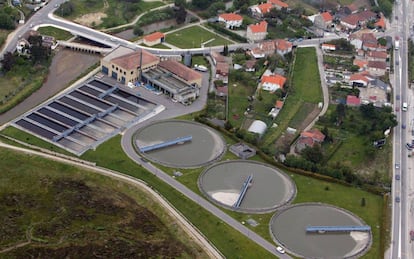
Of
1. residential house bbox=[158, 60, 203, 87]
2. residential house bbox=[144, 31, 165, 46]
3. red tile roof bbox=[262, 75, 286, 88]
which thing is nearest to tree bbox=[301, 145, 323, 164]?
red tile roof bbox=[262, 75, 286, 88]

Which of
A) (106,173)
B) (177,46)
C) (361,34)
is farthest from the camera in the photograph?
(361,34)

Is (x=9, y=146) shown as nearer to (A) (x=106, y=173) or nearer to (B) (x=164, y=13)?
(A) (x=106, y=173)

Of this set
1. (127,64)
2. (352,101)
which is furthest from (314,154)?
(127,64)

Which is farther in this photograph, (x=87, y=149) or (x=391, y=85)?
(x=391, y=85)

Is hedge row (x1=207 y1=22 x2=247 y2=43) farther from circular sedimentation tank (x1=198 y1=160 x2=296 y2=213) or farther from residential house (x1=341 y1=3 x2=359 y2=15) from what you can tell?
circular sedimentation tank (x1=198 y1=160 x2=296 y2=213)

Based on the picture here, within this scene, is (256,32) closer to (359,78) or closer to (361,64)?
(361,64)

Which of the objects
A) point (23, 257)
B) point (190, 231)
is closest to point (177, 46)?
point (190, 231)
